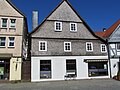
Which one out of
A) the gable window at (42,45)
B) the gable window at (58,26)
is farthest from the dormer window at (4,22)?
the gable window at (58,26)

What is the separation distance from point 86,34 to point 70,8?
15.2 ft

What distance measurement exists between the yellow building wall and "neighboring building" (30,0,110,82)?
173 cm

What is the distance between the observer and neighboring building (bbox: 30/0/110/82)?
77.4ft

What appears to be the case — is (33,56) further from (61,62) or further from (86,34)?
(86,34)

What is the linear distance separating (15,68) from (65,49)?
7417 mm

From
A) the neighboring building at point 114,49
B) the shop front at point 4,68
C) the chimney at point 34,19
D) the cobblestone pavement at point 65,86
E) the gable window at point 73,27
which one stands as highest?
the chimney at point 34,19

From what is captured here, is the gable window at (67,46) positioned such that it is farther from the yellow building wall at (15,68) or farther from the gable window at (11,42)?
the gable window at (11,42)

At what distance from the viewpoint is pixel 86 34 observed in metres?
25.8

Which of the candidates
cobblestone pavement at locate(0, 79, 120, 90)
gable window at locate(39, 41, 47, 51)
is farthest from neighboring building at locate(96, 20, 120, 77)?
gable window at locate(39, 41, 47, 51)

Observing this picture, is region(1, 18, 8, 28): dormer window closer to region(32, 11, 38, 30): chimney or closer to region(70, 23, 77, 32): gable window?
region(32, 11, 38, 30): chimney

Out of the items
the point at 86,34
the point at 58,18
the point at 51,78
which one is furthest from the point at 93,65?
the point at 58,18

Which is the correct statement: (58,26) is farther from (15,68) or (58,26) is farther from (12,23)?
(15,68)

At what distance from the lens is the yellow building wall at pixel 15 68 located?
2190cm

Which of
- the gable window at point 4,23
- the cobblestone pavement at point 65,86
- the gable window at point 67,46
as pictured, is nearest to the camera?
the cobblestone pavement at point 65,86
